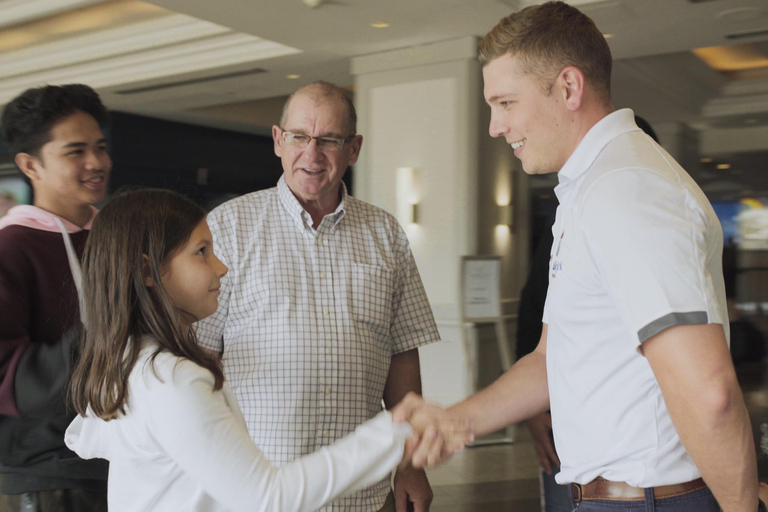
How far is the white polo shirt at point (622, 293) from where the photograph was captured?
1215 millimetres

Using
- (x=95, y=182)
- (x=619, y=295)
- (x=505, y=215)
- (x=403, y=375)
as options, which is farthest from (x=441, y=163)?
(x=619, y=295)

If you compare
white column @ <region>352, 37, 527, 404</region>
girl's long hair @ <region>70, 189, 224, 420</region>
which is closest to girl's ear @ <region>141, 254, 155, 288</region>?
girl's long hair @ <region>70, 189, 224, 420</region>

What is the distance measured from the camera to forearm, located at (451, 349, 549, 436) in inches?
76.3

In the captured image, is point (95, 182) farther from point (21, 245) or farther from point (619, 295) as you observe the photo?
point (619, 295)

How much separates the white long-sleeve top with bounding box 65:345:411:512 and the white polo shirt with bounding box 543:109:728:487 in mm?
435

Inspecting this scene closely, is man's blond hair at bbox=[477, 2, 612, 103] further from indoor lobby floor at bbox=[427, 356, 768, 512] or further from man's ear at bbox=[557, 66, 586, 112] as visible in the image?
indoor lobby floor at bbox=[427, 356, 768, 512]

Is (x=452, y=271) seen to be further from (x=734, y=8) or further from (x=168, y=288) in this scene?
(x=168, y=288)

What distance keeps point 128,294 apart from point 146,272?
0.06m

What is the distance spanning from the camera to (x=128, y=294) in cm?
142

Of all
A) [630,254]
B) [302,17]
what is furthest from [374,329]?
[302,17]

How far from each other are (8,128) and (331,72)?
6.93m

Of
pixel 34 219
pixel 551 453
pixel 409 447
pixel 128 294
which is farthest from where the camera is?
pixel 551 453

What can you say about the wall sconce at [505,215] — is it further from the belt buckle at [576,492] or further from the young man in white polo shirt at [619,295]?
the belt buckle at [576,492]

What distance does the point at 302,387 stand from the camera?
7.00 feet
